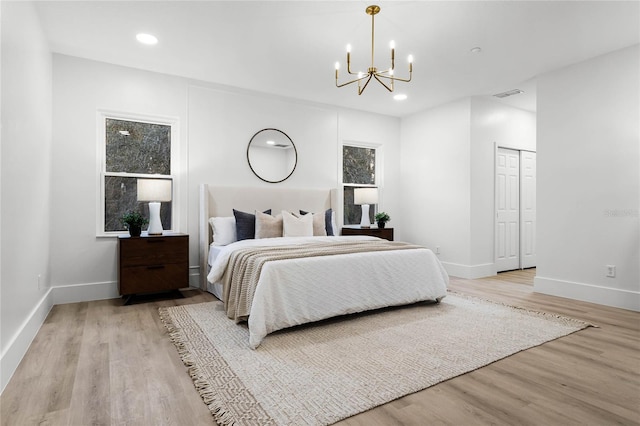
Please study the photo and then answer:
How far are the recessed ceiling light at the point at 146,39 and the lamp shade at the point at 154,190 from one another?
1386mm

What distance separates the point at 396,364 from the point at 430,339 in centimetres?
56

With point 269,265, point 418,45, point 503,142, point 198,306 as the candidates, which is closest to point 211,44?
point 418,45

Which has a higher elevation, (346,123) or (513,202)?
(346,123)

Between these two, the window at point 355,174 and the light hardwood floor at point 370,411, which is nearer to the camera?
the light hardwood floor at point 370,411

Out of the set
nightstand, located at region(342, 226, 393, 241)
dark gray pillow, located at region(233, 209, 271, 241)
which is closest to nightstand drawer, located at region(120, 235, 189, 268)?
dark gray pillow, located at region(233, 209, 271, 241)

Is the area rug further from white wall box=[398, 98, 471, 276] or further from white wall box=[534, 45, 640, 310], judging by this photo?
white wall box=[398, 98, 471, 276]

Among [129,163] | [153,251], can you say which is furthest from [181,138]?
[153,251]

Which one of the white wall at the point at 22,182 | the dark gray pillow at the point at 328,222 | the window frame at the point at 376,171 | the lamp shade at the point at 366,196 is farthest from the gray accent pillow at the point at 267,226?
the white wall at the point at 22,182

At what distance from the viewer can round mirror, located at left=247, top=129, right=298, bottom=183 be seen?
16.3 ft

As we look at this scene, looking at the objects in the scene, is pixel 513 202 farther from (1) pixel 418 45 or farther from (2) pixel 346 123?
(1) pixel 418 45

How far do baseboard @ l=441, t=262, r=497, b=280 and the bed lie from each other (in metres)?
1.66

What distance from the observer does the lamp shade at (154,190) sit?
3928 mm

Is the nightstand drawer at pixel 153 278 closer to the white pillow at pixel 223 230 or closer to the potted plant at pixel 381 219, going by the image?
the white pillow at pixel 223 230

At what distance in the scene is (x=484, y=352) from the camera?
245cm
